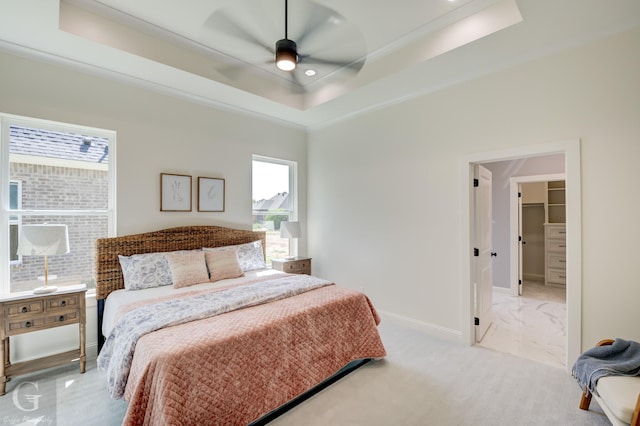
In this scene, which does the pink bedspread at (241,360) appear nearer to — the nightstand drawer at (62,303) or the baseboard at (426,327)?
the baseboard at (426,327)

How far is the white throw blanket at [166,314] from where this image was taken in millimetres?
1842

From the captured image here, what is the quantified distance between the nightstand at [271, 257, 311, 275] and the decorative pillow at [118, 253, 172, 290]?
1.61 meters

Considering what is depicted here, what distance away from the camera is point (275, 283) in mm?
2980

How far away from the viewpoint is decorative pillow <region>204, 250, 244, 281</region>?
10.8ft

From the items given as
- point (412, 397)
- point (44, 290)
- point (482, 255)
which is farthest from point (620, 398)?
point (44, 290)

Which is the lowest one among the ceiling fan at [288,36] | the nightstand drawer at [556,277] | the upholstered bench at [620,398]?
the nightstand drawer at [556,277]

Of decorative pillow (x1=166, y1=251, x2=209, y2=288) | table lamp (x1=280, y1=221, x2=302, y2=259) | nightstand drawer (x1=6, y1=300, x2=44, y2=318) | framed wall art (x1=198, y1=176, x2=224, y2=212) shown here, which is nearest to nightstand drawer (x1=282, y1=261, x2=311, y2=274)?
table lamp (x1=280, y1=221, x2=302, y2=259)

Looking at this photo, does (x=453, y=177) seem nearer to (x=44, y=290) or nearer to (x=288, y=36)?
(x=288, y=36)

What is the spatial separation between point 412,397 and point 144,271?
Result: 2.78m

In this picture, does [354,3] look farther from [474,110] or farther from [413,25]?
[474,110]

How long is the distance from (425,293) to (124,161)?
3764 mm

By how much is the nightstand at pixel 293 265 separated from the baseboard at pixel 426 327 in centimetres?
134

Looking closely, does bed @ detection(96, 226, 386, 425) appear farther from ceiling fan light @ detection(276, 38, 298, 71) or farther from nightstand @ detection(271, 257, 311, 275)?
ceiling fan light @ detection(276, 38, 298, 71)

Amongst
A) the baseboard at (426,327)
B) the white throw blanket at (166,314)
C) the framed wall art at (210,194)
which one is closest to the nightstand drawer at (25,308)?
the white throw blanket at (166,314)
